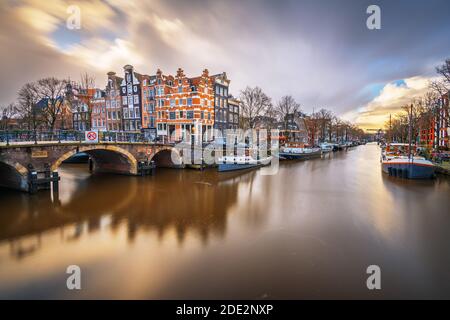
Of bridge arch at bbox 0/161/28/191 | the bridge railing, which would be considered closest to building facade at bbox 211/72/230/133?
the bridge railing

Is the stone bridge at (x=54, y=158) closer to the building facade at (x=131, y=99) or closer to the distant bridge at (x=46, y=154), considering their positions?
the distant bridge at (x=46, y=154)

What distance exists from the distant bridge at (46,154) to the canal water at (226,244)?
126cm

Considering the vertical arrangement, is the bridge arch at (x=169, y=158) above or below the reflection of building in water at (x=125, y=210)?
above

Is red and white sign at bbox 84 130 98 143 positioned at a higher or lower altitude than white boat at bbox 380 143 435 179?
higher

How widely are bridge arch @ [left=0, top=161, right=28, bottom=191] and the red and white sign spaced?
4851 mm

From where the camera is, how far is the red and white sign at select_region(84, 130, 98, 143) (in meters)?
19.3

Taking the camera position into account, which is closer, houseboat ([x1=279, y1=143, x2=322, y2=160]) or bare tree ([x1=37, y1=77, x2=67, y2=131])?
bare tree ([x1=37, y1=77, x2=67, y2=131])

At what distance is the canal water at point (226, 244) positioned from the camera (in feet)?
19.7

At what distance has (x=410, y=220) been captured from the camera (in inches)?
426

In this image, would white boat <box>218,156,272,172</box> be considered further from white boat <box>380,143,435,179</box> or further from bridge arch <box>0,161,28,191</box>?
bridge arch <box>0,161,28,191</box>

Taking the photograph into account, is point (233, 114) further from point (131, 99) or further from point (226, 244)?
point (226, 244)

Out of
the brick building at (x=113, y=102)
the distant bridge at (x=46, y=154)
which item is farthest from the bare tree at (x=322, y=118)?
the distant bridge at (x=46, y=154)

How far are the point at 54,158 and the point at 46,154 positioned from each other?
2.03 ft

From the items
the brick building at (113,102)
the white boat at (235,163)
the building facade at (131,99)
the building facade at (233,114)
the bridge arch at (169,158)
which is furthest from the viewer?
the building facade at (233,114)
